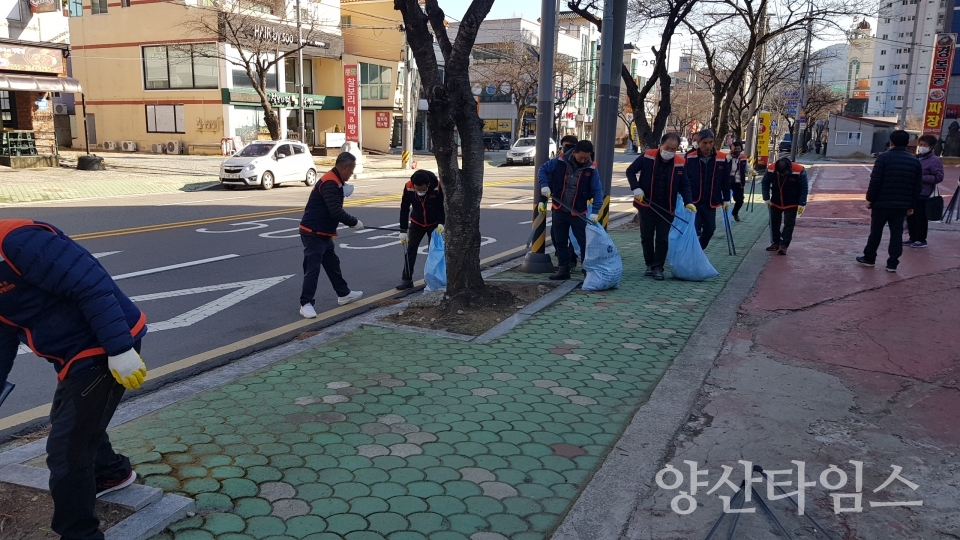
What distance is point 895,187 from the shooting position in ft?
29.8

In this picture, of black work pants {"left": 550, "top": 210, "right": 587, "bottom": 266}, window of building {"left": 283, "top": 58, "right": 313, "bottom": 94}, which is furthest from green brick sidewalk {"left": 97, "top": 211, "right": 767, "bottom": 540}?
window of building {"left": 283, "top": 58, "right": 313, "bottom": 94}

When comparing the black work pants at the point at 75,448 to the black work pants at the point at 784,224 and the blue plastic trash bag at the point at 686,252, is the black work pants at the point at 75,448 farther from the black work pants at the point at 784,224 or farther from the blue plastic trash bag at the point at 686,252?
the black work pants at the point at 784,224

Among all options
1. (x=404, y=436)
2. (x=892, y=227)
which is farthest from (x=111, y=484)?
(x=892, y=227)

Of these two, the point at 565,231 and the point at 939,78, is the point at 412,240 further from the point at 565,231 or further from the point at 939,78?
the point at 939,78

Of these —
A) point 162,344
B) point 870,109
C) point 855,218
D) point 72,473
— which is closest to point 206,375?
point 162,344

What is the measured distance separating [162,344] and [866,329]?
21.3 ft

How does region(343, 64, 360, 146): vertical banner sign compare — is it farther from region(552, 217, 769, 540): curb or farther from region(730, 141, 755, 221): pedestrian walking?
region(552, 217, 769, 540): curb

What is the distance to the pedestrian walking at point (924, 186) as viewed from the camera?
36.8 ft

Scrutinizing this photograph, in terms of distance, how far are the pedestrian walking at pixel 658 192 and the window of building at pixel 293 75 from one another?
34316 mm

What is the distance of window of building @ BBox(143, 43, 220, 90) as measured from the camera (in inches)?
1364

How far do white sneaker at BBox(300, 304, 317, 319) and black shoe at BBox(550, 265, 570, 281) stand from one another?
311 cm

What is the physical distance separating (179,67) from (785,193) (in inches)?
1311

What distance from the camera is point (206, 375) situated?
5195 mm

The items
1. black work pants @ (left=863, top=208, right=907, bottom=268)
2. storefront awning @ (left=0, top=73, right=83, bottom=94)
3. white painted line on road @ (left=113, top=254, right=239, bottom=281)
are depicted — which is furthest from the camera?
storefront awning @ (left=0, top=73, right=83, bottom=94)
